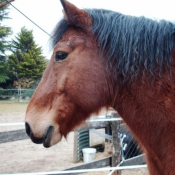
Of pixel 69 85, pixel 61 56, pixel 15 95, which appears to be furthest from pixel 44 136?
pixel 15 95

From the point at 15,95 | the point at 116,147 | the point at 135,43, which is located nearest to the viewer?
the point at 135,43

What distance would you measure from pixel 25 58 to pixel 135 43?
29171mm

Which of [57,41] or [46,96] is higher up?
[57,41]

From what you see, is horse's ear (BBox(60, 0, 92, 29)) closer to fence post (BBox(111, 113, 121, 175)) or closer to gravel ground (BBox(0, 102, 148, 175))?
fence post (BBox(111, 113, 121, 175))

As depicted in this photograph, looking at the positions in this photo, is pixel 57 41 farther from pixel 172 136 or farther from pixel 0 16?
pixel 0 16

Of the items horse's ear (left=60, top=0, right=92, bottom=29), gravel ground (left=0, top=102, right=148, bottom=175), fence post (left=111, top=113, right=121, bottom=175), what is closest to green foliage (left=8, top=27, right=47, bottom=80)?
gravel ground (left=0, top=102, right=148, bottom=175)

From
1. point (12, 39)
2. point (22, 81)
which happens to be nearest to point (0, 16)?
point (12, 39)

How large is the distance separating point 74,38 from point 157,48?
0.58 m

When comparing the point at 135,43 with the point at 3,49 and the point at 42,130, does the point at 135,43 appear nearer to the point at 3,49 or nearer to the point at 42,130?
the point at 42,130

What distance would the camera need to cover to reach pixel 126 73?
1.59 metres

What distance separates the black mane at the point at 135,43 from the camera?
5.16 ft

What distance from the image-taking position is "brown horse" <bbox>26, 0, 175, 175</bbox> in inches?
61.2

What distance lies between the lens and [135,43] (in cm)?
159

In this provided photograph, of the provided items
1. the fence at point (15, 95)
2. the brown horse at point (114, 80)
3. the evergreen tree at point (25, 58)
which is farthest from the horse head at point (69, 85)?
the evergreen tree at point (25, 58)
